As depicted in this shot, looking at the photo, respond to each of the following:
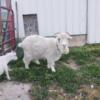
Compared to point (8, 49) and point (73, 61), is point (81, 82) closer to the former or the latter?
point (73, 61)

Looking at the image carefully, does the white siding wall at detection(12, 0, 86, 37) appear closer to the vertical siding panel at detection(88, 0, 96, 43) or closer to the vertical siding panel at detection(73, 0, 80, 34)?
the vertical siding panel at detection(73, 0, 80, 34)

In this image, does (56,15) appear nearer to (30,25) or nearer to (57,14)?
(57,14)

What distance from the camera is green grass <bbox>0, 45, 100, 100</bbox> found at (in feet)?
18.4

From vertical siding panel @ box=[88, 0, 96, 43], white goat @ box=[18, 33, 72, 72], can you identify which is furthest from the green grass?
vertical siding panel @ box=[88, 0, 96, 43]

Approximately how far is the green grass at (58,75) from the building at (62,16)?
3.43 ft

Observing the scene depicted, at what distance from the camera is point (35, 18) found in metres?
7.71

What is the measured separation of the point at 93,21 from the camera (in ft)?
25.0

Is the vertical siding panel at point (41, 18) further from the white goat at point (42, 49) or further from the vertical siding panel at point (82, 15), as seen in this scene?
the white goat at point (42, 49)

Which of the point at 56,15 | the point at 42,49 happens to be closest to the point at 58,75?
the point at 42,49

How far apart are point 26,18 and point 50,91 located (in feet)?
8.57

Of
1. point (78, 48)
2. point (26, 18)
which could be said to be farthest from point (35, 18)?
point (78, 48)

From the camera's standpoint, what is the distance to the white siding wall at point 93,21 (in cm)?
754

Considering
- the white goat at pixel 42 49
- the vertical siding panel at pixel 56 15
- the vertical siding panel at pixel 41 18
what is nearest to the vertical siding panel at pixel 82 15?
the vertical siding panel at pixel 56 15

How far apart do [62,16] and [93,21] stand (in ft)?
2.19
